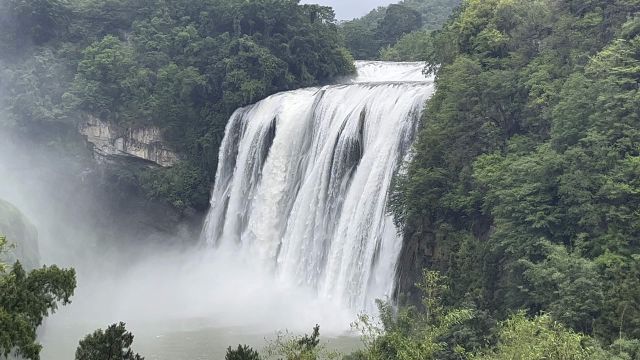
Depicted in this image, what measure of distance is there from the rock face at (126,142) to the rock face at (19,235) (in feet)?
33.1

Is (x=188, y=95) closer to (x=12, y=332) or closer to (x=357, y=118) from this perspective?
(x=357, y=118)

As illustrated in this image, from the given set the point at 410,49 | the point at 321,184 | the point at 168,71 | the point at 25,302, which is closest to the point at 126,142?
the point at 168,71

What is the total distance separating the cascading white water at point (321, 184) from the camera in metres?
29.4

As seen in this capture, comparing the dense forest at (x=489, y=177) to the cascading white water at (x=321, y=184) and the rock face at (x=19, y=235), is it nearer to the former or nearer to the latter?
the cascading white water at (x=321, y=184)

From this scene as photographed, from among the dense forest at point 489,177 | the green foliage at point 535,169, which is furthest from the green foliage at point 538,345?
the green foliage at point 535,169

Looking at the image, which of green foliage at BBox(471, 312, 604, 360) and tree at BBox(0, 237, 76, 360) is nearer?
tree at BBox(0, 237, 76, 360)

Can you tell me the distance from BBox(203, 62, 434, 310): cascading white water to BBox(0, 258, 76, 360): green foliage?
14.9 meters

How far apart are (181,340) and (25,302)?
15.6 metres

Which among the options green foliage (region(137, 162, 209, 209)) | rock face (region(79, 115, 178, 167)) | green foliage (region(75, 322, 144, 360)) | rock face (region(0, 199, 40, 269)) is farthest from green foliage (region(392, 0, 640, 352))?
rock face (region(79, 115, 178, 167))

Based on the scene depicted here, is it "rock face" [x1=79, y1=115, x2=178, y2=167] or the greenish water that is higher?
"rock face" [x1=79, y1=115, x2=178, y2=167]

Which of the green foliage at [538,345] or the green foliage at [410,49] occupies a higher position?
the green foliage at [410,49]

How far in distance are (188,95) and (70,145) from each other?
6.95 meters

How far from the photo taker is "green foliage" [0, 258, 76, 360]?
1334cm

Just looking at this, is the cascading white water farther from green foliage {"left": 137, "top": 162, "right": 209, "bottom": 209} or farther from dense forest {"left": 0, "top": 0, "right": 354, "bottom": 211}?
dense forest {"left": 0, "top": 0, "right": 354, "bottom": 211}
